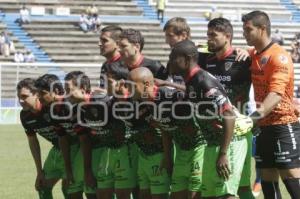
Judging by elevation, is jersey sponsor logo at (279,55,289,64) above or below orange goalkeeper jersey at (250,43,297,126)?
above

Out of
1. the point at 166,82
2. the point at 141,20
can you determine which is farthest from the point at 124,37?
the point at 141,20

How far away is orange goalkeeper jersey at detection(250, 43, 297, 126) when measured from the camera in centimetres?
759

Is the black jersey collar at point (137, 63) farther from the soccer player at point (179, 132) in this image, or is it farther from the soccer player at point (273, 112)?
the soccer player at point (273, 112)

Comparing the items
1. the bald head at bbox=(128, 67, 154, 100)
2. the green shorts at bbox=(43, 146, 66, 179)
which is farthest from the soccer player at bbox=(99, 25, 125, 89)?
the bald head at bbox=(128, 67, 154, 100)

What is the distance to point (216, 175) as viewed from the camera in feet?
23.0

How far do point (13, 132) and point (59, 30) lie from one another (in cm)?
1604

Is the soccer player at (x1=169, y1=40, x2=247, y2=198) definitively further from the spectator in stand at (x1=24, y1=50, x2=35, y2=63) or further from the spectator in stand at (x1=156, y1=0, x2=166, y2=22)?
the spectator in stand at (x1=156, y1=0, x2=166, y2=22)

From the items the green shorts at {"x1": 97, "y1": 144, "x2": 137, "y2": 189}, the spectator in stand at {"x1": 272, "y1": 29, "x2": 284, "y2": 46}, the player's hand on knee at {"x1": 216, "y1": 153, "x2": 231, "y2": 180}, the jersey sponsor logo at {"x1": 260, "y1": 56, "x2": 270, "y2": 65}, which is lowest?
the spectator in stand at {"x1": 272, "y1": 29, "x2": 284, "y2": 46}

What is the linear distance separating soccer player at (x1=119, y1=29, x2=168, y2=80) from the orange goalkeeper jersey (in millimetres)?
1154

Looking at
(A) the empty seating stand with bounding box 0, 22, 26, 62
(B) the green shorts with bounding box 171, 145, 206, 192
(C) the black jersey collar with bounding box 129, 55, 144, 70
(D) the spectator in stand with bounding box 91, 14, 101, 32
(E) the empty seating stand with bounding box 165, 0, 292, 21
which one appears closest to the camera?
(B) the green shorts with bounding box 171, 145, 206, 192

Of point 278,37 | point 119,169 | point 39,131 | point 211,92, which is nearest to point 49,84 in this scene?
point 39,131

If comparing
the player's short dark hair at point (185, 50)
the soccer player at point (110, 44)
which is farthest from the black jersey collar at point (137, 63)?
the player's short dark hair at point (185, 50)

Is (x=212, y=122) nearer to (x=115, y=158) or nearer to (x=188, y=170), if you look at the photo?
(x=188, y=170)

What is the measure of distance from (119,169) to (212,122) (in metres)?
1.47
